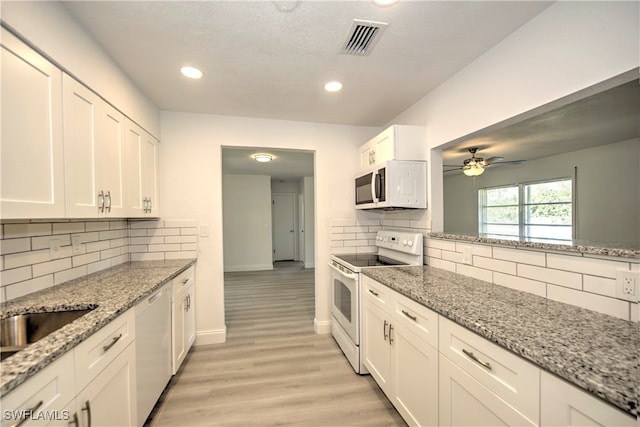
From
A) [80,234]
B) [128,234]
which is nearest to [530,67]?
[80,234]

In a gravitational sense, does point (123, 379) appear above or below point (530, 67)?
below

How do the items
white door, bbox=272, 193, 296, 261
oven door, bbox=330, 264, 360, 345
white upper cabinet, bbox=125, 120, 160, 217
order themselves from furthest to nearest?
white door, bbox=272, 193, 296, 261 < oven door, bbox=330, 264, 360, 345 < white upper cabinet, bbox=125, 120, 160, 217

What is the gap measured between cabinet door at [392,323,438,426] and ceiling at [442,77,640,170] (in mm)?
1466

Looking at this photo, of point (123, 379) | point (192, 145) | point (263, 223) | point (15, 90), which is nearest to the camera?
point (15, 90)

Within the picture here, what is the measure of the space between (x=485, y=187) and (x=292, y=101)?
242 inches

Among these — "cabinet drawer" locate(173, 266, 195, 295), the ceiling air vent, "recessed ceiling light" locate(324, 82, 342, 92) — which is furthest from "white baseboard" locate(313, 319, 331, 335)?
the ceiling air vent

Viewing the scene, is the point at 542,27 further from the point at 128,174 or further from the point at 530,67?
the point at 128,174

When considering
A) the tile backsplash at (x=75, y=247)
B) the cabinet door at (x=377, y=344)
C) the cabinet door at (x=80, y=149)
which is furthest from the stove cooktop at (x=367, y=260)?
the cabinet door at (x=80, y=149)

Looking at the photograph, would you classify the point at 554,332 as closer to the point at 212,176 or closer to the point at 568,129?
the point at 212,176

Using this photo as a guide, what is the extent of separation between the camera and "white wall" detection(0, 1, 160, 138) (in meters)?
1.11

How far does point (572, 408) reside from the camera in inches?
30.0

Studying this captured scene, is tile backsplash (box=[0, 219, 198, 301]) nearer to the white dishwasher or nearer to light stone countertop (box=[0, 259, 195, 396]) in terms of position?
light stone countertop (box=[0, 259, 195, 396])

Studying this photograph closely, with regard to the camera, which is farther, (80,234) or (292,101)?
(292,101)

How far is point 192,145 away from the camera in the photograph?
2752mm
